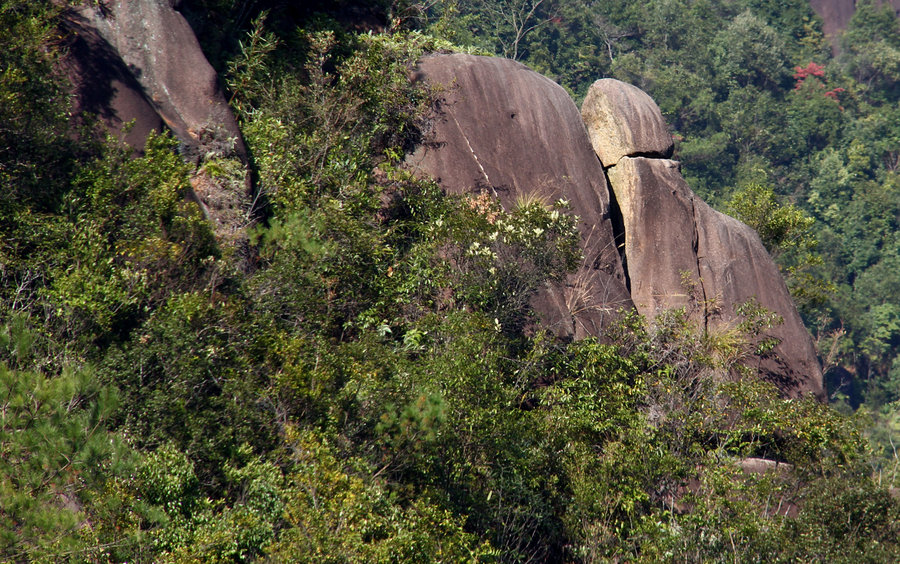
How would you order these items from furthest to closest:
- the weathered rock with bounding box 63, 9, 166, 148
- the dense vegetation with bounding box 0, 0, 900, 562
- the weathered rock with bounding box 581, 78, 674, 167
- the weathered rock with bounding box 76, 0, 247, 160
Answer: the weathered rock with bounding box 581, 78, 674, 167 → the weathered rock with bounding box 76, 0, 247, 160 → the weathered rock with bounding box 63, 9, 166, 148 → the dense vegetation with bounding box 0, 0, 900, 562

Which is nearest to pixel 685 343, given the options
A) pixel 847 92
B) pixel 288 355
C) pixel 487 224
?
pixel 487 224

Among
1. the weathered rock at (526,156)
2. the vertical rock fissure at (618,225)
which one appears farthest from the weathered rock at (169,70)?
the vertical rock fissure at (618,225)

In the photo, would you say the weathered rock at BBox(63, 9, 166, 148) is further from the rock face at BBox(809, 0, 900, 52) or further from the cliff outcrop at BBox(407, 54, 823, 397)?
the rock face at BBox(809, 0, 900, 52)

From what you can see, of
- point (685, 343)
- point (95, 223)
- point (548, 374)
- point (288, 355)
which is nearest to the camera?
point (288, 355)

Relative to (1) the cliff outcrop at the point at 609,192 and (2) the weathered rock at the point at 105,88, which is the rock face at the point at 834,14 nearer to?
(1) the cliff outcrop at the point at 609,192

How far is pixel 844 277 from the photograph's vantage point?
5328 centimetres

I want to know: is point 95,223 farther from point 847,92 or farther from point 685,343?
point 847,92

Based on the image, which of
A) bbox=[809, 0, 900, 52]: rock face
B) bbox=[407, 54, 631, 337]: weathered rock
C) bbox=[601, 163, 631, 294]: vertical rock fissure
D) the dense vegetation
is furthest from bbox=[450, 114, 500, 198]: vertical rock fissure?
bbox=[809, 0, 900, 52]: rock face

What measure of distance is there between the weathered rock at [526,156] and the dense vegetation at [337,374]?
67cm

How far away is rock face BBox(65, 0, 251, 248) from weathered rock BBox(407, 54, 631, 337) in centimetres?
406

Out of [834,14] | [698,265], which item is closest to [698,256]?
[698,265]

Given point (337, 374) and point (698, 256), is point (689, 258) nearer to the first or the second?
point (698, 256)

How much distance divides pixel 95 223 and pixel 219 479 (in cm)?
420

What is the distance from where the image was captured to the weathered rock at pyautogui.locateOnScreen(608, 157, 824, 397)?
17.5m
